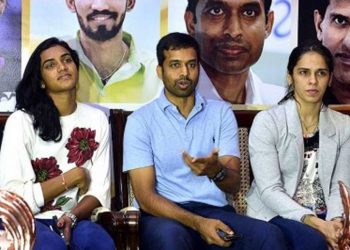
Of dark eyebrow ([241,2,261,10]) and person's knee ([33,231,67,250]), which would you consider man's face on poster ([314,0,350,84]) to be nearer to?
dark eyebrow ([241,2,261,10])

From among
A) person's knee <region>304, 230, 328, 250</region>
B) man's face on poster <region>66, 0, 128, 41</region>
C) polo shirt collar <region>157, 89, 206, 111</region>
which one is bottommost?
person's knee <region>304, 230, 328, 250</region>

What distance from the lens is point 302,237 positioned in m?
3.19

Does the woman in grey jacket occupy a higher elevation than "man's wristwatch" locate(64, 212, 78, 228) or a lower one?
higher

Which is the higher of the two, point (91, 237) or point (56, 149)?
point (56, 149)

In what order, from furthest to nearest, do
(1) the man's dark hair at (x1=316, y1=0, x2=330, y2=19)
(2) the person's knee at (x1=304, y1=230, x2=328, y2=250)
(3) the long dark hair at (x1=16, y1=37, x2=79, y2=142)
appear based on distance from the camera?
1. (1) the man's dark hair at (x1=316, y1=0, x2=330, y2=19)
2. (3) the long dark hair at (x1=16, y1=37, x2=79, y2=142)
3. (2) the person's knee at (x1=304, y1=230, x2=328, y2=250)

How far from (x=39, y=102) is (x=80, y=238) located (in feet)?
2.43

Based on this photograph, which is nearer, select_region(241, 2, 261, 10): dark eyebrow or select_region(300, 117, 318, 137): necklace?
select_region(300, 117, 318, 137): necklace

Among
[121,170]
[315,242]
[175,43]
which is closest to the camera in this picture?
[315,242]

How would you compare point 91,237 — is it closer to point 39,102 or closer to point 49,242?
point 49,242

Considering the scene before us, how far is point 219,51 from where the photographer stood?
13.8 ft

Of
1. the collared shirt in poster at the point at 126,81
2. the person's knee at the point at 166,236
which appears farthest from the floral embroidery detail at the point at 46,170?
the collared shirt in poster at the point at 126,81

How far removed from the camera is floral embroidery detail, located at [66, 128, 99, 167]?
135 inches

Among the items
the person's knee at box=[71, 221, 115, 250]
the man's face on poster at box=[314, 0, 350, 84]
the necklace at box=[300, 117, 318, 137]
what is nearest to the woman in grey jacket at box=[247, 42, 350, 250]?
the necklace at box=[300, 117, 318, 137]

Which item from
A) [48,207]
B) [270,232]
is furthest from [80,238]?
[270,232]
